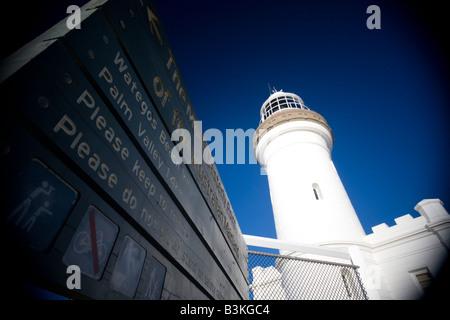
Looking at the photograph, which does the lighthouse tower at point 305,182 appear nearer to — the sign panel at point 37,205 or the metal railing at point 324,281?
the metal railing at point 324,281

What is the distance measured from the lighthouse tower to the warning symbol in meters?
11.0

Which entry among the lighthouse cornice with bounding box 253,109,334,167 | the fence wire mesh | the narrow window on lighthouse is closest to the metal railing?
the fence wire mesh

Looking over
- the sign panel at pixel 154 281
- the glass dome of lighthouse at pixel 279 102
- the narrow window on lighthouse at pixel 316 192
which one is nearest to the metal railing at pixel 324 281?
the narrow window on lighthouse at pixel 316 192

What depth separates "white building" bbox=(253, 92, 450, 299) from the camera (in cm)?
884

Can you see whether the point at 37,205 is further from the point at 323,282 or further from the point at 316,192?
the point at 316,192

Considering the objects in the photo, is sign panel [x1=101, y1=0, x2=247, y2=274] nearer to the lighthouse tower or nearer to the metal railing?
the metal railing

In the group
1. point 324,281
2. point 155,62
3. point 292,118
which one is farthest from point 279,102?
point 155,62

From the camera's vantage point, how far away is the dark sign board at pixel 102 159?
2.98 ft

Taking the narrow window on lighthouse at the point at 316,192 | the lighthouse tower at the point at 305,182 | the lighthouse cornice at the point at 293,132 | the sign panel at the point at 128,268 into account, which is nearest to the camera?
the sign panel at the point at 128,268

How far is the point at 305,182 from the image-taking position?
41.5ft

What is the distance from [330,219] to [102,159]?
11.8 m

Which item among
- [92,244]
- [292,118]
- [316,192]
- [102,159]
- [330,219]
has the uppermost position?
[292,118]

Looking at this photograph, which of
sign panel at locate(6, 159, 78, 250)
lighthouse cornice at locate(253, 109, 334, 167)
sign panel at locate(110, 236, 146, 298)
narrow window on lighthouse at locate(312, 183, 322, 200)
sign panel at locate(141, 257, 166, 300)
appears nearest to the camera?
sign panel at locate(6, 159, 78, 250)
